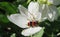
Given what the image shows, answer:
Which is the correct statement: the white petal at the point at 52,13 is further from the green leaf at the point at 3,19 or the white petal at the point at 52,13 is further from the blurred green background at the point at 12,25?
the green leaf at the point at 3,19

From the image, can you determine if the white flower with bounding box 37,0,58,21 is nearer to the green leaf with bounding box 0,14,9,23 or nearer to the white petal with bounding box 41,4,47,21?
the white petal with bounding box 41,4,47,21

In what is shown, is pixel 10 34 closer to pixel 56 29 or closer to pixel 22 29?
pixel 22 29

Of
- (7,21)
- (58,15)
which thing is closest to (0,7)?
(7,21)

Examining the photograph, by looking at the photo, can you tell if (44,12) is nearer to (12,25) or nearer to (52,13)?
(52,13)

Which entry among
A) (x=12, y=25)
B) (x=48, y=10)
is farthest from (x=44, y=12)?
(x=12, y=25)

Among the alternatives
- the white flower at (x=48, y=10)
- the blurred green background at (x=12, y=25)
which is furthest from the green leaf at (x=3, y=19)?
the white flower at (x=48, y=10)

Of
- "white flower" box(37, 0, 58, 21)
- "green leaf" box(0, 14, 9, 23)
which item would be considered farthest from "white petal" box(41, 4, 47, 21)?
"green leaf" box(0, 14, 9, 23)

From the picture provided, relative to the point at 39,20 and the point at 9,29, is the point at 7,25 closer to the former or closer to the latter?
the point at 9,29
